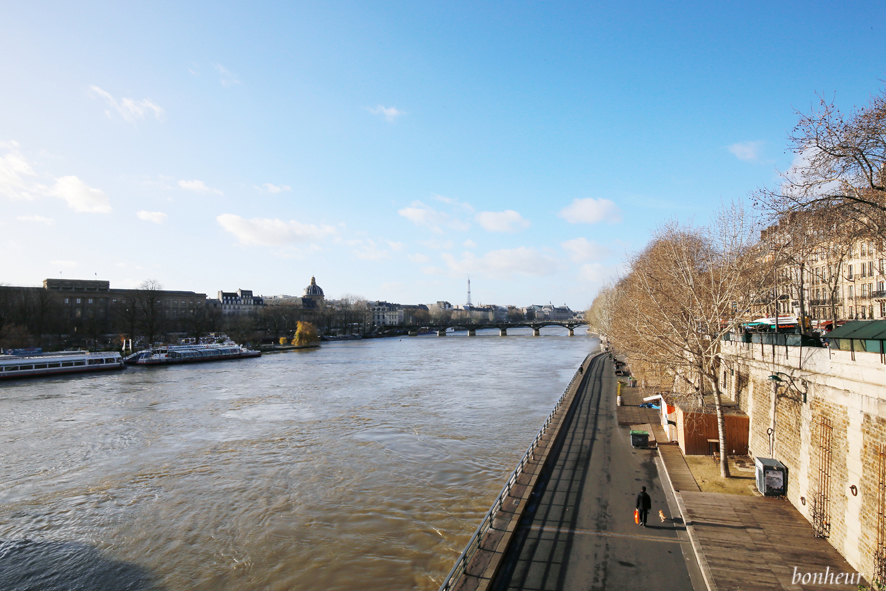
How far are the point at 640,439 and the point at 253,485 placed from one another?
15.7m

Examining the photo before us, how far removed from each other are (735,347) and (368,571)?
16.8m

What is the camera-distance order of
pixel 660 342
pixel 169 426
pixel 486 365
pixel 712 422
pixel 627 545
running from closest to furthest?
pixel 627 545
pixel 712 422
pixel 660 342
pixel 169 426
pixel 486 365

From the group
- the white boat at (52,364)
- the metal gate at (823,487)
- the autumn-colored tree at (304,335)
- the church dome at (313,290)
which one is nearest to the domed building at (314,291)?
the church dome at (313,290)

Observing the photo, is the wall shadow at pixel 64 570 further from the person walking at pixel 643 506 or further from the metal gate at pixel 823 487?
the metal gate at pixel 823 487

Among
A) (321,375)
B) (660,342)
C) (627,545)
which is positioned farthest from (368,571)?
(321,375)

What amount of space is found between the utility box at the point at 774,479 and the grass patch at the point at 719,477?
56 cm

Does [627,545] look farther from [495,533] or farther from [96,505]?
[96,505]

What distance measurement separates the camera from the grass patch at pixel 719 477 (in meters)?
15.0

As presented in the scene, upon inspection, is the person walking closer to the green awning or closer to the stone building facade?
the stone building facade

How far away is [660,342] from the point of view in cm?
2186

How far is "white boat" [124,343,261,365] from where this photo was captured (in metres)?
67.2

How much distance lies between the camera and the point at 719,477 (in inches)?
634

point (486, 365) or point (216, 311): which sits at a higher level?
point (216, 311)

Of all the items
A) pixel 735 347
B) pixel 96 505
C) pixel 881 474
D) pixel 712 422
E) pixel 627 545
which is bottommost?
pixel 96 505
